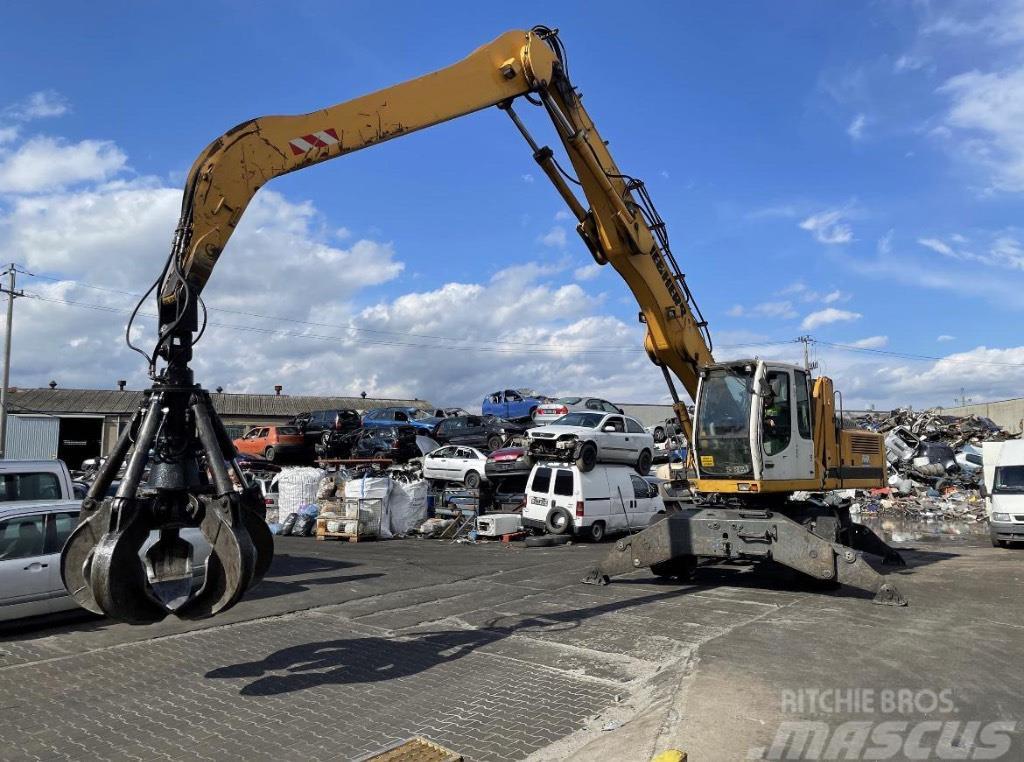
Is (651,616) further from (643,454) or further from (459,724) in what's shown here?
(643,454)

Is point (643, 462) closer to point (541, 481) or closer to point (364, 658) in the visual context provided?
A: point (541, 481)

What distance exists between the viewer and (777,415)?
11.1m

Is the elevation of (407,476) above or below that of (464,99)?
below

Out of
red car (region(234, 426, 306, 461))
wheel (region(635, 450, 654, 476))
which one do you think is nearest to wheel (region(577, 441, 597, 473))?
wheel (region(635, 450, 654, 476))

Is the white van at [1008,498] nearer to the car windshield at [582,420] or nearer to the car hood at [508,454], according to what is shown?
the car windshield at [582,420]

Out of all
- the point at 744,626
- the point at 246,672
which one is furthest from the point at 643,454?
the point at 246,672

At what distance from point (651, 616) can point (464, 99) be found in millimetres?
6640

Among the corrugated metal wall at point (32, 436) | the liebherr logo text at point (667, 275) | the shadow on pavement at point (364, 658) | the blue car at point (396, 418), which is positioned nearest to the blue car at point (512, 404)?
the blue car at point (396, 418)

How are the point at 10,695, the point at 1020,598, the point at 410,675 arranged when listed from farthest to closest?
the point at 1020,598 < the point at 410,675 < the point at 10,695

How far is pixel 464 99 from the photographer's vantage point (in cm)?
870

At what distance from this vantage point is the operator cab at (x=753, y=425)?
10750 mm

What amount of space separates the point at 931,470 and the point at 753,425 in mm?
22849

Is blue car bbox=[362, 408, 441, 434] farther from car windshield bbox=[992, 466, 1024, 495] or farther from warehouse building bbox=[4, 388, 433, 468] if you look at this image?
car windshield bbox=[992, 466, 1024, 495]

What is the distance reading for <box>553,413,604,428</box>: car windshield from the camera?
62.9 ft
